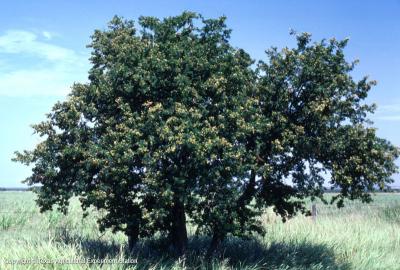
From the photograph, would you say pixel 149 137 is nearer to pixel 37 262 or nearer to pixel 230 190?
pixel 230 190

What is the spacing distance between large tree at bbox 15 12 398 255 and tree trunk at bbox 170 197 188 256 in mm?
44

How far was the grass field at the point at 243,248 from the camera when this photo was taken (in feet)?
44.4

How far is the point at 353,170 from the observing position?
1448 cm

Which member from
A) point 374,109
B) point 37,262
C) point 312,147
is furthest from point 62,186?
point 374,109

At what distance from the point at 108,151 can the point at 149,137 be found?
129cm

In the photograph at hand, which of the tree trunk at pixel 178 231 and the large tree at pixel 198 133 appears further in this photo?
the tree trunk at pixel 178 231

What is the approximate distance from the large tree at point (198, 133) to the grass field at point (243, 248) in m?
1.02

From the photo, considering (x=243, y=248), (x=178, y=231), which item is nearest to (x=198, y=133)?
(x=178, y=231)

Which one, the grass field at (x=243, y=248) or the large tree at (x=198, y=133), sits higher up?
the large tree at (x=198, y=133)

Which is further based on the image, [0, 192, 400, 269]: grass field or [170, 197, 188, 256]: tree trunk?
[170, 197, 188, 256]: tree trunk

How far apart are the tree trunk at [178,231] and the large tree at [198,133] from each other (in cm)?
4

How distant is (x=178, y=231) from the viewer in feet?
49.4

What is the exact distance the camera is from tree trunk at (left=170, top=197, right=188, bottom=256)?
14.7 m

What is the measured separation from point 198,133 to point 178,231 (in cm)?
438
